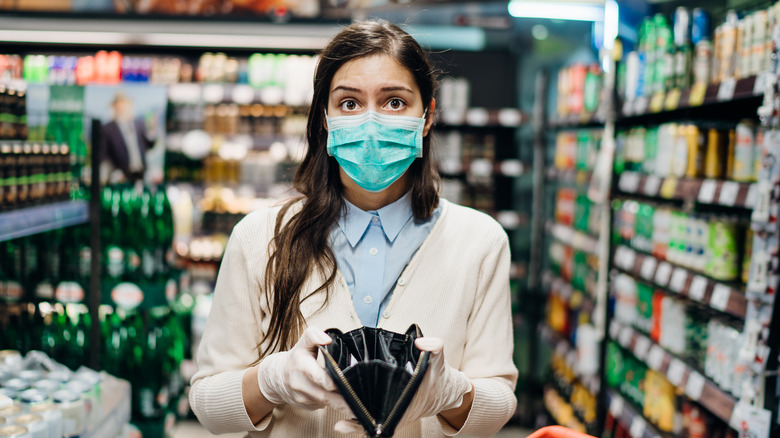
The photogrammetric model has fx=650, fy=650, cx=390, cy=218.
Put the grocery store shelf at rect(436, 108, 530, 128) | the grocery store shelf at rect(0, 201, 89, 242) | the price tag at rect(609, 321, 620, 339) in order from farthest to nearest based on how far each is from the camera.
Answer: the grocery store shelf at rect(436, 108, 530, 128), the price tag at rect(609, 321, 620, 339), the grocery store shelf at rect(0, 201, 89, 242)

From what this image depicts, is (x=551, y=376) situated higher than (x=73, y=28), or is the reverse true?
(x=73, y=28)

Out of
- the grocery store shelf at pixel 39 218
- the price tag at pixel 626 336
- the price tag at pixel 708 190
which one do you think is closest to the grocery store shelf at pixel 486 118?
the price tag at pixel 626 336

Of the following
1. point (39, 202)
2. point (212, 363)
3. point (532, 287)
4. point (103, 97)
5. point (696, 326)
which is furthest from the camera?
point (532, 287)

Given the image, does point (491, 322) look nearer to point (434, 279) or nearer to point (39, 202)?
point (434, 279)

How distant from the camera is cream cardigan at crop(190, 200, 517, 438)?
4.40 feet

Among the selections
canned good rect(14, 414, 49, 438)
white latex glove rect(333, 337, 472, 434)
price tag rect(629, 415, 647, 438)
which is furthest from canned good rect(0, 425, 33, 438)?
price tag rect(629, 415, 647, 438)

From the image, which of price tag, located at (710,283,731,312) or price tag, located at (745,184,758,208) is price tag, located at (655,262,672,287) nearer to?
price tag, located at (710,283,731,312)

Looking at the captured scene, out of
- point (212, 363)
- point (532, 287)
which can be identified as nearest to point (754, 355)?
point (212, 363)

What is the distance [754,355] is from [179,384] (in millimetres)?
2872

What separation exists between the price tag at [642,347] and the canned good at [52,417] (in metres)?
2.58

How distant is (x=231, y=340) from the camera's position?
4.52ft

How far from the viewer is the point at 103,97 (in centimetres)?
459

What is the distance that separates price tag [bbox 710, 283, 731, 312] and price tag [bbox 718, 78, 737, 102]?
70 centimetres

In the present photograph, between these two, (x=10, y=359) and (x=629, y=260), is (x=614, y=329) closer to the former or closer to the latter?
(x=629, y=260)
